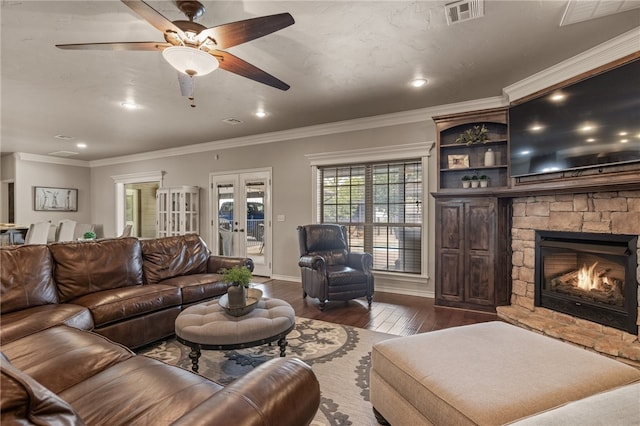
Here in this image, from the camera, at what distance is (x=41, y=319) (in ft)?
6.94

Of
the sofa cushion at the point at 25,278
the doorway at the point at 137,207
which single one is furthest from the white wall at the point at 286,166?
the sofa cushion at the point at 25,278

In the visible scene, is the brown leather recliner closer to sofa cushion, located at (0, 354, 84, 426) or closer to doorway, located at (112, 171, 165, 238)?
sofa cushion, located at (0, 354, 84, 426)

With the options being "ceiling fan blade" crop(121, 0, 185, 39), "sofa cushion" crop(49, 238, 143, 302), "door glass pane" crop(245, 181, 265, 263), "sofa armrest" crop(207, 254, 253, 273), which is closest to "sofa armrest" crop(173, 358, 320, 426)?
"ceiling fan blade" crop(121, 0, 185, 39)

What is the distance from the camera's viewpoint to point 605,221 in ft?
9.34

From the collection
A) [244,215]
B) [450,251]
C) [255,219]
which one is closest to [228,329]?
[450,251]

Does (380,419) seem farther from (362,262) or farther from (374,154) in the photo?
(374,154)

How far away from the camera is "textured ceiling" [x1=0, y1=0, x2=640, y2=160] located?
91.0 inches

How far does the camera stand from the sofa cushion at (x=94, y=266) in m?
2.68

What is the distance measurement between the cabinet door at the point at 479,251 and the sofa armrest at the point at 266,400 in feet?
11.0

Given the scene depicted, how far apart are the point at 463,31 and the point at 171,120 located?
14.4 feet

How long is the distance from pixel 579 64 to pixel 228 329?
394cm

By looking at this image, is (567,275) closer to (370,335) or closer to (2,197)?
(370,335)

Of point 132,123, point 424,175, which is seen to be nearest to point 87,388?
point 424,175

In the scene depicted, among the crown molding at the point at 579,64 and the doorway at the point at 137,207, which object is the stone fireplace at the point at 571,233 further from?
the doorway at the point at 137,207
